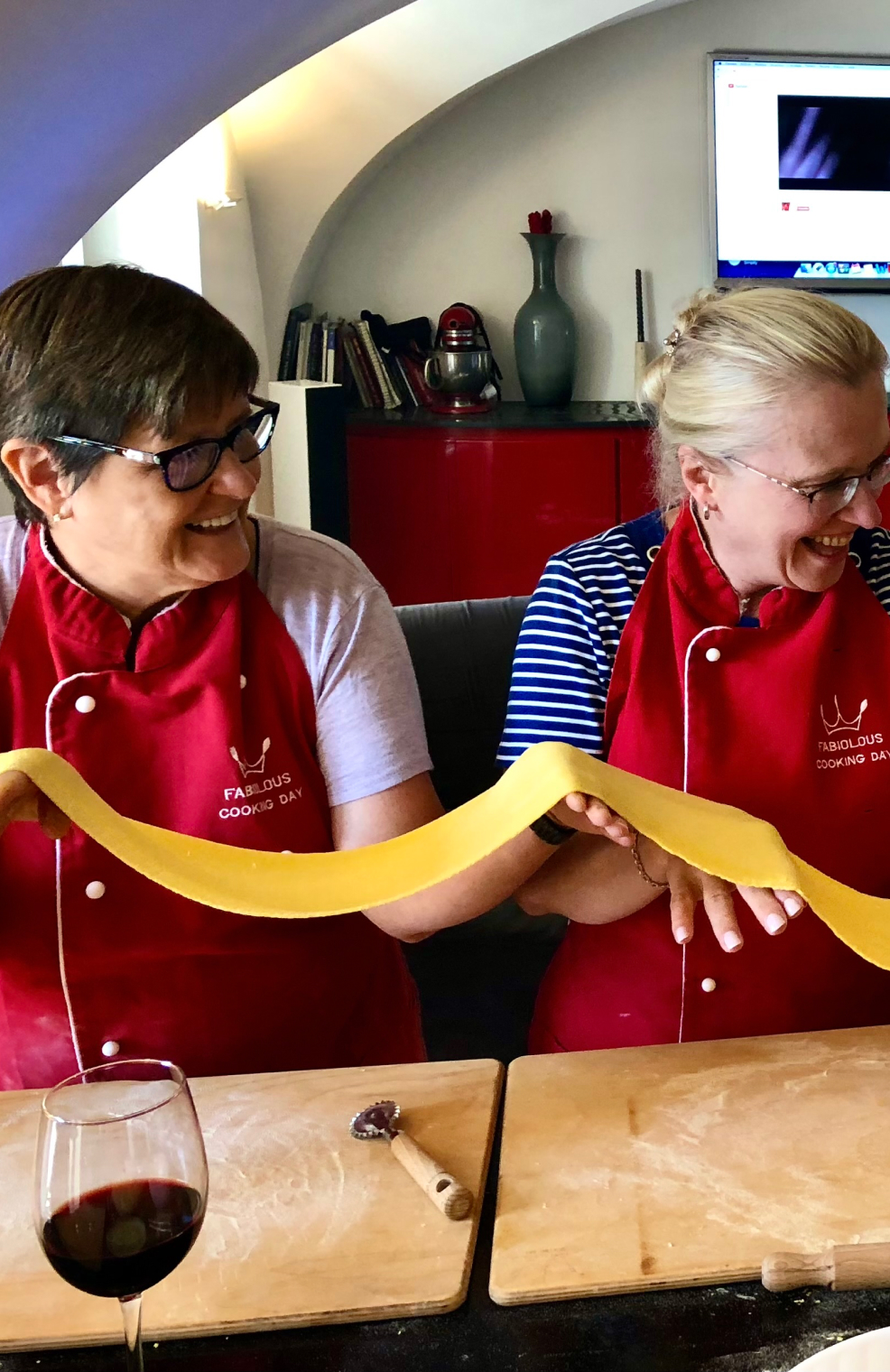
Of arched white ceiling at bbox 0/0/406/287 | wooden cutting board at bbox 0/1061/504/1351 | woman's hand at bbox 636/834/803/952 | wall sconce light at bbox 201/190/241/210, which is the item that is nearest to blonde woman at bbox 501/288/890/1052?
woman's hand at bbox 636/834/803/952

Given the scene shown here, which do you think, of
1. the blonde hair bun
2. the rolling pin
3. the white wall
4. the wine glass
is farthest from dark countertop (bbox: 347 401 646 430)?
the wine glass

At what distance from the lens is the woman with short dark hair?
1346 millimetres

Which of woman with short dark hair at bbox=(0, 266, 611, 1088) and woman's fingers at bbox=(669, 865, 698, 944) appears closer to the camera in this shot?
woman's fingers at bbox=(669, 865, 698, 944)

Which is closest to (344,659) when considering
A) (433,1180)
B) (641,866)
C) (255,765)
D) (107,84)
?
(255,765)

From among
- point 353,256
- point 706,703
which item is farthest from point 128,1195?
point 353,256

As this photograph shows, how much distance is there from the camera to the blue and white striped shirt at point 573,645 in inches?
61.1

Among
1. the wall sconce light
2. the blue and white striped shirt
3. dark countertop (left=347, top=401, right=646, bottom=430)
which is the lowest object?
the blue and white striped shirt

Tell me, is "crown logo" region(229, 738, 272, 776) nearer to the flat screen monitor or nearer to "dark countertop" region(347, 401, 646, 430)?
"dark countertop" region(347, 401, 646, 430)

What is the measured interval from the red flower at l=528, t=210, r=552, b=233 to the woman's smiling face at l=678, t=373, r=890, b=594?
3.54m

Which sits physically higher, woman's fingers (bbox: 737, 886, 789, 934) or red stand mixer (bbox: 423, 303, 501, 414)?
red stand mixer (bbox: 423, 303, 501, 414)

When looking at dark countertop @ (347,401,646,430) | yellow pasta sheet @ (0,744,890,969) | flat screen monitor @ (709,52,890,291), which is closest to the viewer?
yellow pasta sheet @ (0,744,890,969)

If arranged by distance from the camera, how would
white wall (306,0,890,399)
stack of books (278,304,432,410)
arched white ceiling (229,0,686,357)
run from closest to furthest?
arched white ceiling (229,0,686,357) → white wall (306,0,890,399) → stack of books (278,304,432,410)

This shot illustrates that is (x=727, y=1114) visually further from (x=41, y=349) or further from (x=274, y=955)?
(x=41, y=349)

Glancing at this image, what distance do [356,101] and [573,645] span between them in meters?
3.58
